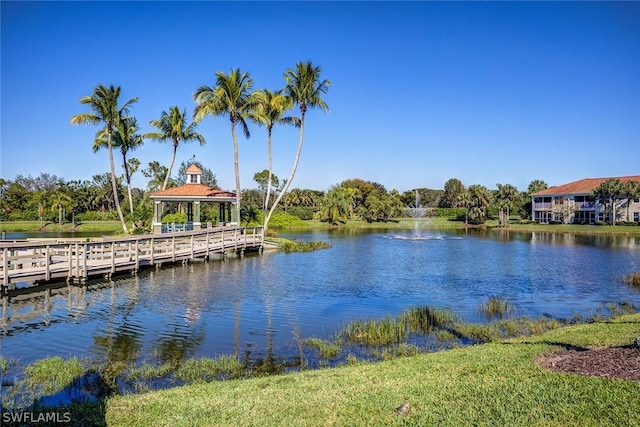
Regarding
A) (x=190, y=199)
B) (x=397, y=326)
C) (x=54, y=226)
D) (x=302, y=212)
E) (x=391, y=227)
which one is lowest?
(x=397, y=326)

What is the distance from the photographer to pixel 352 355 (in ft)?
35.6

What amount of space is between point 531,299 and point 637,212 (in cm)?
5928

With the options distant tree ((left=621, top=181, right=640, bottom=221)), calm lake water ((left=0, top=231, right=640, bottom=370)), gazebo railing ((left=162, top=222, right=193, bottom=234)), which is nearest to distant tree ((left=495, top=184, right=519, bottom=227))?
distant tree ((left=621, top=181, right=640, bottom=221))

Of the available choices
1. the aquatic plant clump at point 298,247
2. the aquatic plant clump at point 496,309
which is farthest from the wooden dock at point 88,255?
the aquatic plant clump at point 496,309

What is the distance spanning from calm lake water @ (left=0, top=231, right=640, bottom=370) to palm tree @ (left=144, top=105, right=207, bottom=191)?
20.7 metres

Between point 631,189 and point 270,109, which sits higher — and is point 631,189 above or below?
below

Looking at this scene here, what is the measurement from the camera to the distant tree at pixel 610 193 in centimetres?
6284

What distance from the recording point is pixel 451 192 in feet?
368

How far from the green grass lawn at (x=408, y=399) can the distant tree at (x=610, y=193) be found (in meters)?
64.5

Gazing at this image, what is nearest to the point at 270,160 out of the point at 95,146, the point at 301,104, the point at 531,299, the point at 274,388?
the point at 301,104

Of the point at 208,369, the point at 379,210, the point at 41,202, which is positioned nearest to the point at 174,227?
the point at 208,369

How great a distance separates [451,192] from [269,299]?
3939 inches

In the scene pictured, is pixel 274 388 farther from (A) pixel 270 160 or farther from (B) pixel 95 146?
(B) pixel 95 146

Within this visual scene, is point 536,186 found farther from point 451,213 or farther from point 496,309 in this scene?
point 496,309
